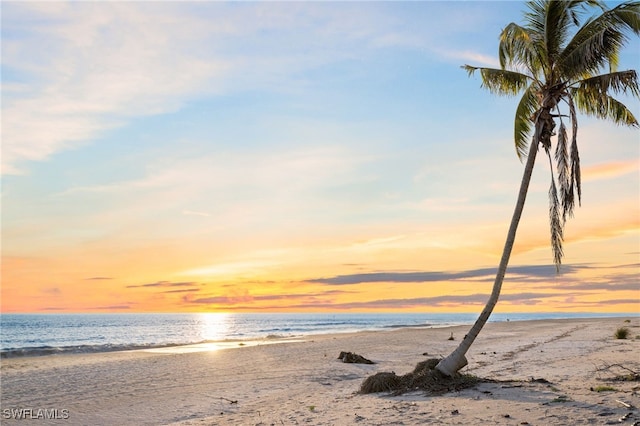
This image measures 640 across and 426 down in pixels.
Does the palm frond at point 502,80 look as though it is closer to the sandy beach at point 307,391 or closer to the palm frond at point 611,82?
the palm frond at point 611,82

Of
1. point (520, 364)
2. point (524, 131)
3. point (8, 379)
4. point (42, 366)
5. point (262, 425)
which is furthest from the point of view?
point (42, 366)

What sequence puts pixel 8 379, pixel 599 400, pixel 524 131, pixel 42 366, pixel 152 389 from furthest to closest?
1. pixel 42 366
2. pixel 8 379
3. pixel 152 389
4. pixel 524 131
5. pixel 599 400

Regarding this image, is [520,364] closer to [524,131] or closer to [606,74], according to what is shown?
[524,131]

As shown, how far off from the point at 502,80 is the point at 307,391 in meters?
10.7

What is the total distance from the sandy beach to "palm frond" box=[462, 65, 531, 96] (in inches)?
314

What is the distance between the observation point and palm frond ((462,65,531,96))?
14727 mm

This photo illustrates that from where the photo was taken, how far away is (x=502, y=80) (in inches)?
589

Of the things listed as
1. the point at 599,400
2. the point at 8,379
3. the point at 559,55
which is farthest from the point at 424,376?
the point at 8,379

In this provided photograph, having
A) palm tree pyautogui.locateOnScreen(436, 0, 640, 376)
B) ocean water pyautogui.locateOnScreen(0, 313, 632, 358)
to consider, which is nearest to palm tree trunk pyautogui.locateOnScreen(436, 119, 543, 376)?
palm tree pyautogui.locateOnScreen(436, 0, 640, 376)

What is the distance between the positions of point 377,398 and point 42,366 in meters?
18.7

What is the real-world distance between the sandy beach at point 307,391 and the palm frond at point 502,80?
797 centimetres

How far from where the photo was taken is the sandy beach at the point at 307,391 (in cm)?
1022

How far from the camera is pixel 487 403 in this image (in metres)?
10.7

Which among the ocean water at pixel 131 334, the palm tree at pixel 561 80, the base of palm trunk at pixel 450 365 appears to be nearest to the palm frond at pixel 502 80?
the palm tree at pixel 561 80
